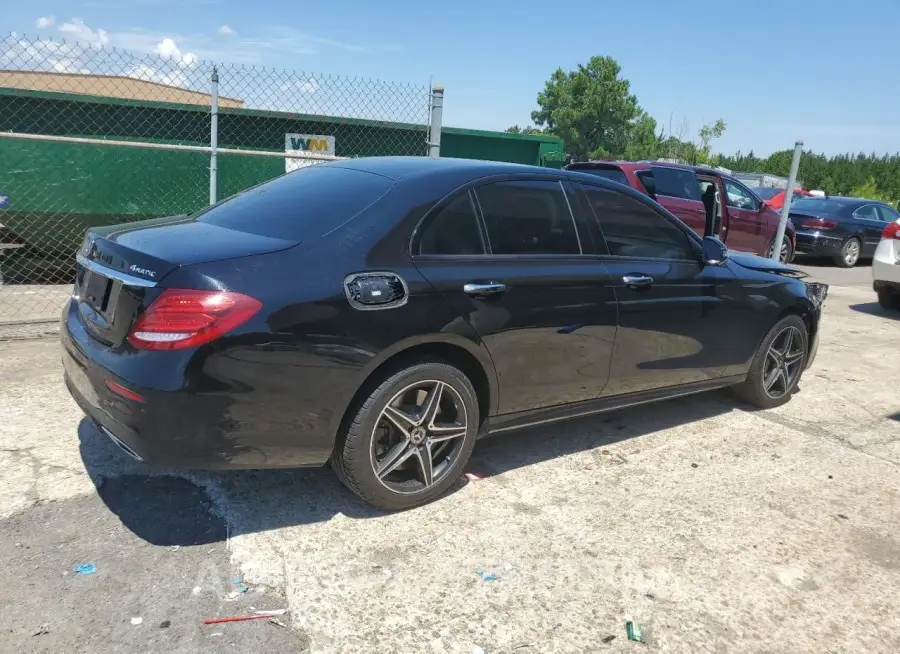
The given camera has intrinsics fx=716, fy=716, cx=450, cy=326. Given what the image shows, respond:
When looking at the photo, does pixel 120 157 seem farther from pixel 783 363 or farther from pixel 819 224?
pixel 819 224

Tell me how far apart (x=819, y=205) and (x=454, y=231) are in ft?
47.3

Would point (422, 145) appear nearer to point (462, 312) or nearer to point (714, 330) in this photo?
point (714, 330)

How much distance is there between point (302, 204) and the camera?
3.41 meters

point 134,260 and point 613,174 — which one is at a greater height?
point 613,174

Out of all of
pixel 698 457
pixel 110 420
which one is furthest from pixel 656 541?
pixel 110 420

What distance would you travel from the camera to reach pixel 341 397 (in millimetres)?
2992

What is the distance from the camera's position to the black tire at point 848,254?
14.6 meters

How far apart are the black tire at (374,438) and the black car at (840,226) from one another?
13.4 metres

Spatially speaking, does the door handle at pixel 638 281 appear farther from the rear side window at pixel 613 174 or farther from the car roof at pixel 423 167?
the rear side window at pixel 613 174

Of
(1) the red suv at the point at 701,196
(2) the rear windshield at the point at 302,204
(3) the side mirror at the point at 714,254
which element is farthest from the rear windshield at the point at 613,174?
(2) the rear windshield at the point at 302,204

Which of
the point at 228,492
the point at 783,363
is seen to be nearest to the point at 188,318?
the point at 228,492

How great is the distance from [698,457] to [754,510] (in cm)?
66

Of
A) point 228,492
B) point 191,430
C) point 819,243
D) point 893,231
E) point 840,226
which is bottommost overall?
point 228,492

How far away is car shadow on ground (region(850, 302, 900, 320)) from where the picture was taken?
9539mm
